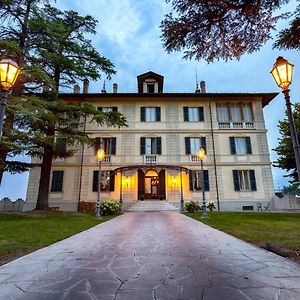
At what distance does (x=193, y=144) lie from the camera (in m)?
21.3

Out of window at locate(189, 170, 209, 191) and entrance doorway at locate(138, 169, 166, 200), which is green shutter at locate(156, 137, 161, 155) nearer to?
entrance doorway at locate(138, 169, 166, 200)

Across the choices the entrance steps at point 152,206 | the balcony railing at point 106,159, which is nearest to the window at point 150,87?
the balcony railing at point 106,159

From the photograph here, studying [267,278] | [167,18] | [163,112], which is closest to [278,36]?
[167,18]

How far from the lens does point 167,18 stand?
4.45 meters

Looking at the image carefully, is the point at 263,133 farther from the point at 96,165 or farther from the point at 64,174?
the point at 64,174

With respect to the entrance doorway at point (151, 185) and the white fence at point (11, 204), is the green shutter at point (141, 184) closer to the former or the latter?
the entrance doorway at point (151, 185)

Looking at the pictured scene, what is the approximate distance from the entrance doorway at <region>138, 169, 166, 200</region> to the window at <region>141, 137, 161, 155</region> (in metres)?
1.82

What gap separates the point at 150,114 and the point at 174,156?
4837mm

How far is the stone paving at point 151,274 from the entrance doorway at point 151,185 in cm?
1588

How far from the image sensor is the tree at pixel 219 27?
414 cm

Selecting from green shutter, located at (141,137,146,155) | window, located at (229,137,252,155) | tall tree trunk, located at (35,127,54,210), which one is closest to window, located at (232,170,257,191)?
window, located at (229,137,252,155)

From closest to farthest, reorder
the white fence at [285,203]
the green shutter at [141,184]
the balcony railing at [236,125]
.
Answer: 1. the white fence at [285,203]
2. the green shutter at [141,184]
3. the balcony railing at [236,125]

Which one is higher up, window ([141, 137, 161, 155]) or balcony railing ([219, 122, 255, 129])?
balcony railing ([219, 122, 255, 129])

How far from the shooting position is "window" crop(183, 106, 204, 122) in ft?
72.0
